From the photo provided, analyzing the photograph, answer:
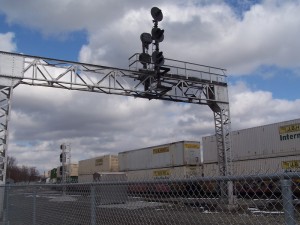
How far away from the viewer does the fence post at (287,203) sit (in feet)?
9.43

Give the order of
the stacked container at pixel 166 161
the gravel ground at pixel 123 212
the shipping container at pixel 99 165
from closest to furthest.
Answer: the gravel ground at pixel 123 212, the stacked container at pixel 166 161, the shipping container at pixel 99 165

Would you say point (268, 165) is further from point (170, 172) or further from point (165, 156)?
point (165, 156)

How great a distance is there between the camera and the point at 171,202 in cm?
501

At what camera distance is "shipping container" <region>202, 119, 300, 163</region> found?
23.9 metres

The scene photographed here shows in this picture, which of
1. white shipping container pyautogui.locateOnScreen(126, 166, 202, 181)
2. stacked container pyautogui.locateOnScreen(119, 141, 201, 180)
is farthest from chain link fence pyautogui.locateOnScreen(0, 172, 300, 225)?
white shipping container pyautogui.locateOnScreen(126, 166, 202, 181)

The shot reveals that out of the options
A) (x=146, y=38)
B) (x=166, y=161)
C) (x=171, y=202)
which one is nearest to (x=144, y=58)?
(x=146, y=38)

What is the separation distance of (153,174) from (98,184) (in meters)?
31.1

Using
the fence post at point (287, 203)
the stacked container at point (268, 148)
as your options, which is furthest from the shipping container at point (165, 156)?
the fence post at point (287, 203)

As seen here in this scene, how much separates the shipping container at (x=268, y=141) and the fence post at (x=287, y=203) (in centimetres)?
2205

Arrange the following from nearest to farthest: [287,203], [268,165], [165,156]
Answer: [287,203] → [268,165] → [165,156]

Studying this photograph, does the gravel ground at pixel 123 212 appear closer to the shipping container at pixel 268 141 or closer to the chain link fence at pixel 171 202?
the chain link fence at pixel 171 202

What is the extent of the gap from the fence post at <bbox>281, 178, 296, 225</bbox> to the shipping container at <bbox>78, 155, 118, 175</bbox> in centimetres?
4463

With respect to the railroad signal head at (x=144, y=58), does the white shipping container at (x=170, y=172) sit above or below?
below

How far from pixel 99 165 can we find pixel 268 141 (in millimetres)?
30117
